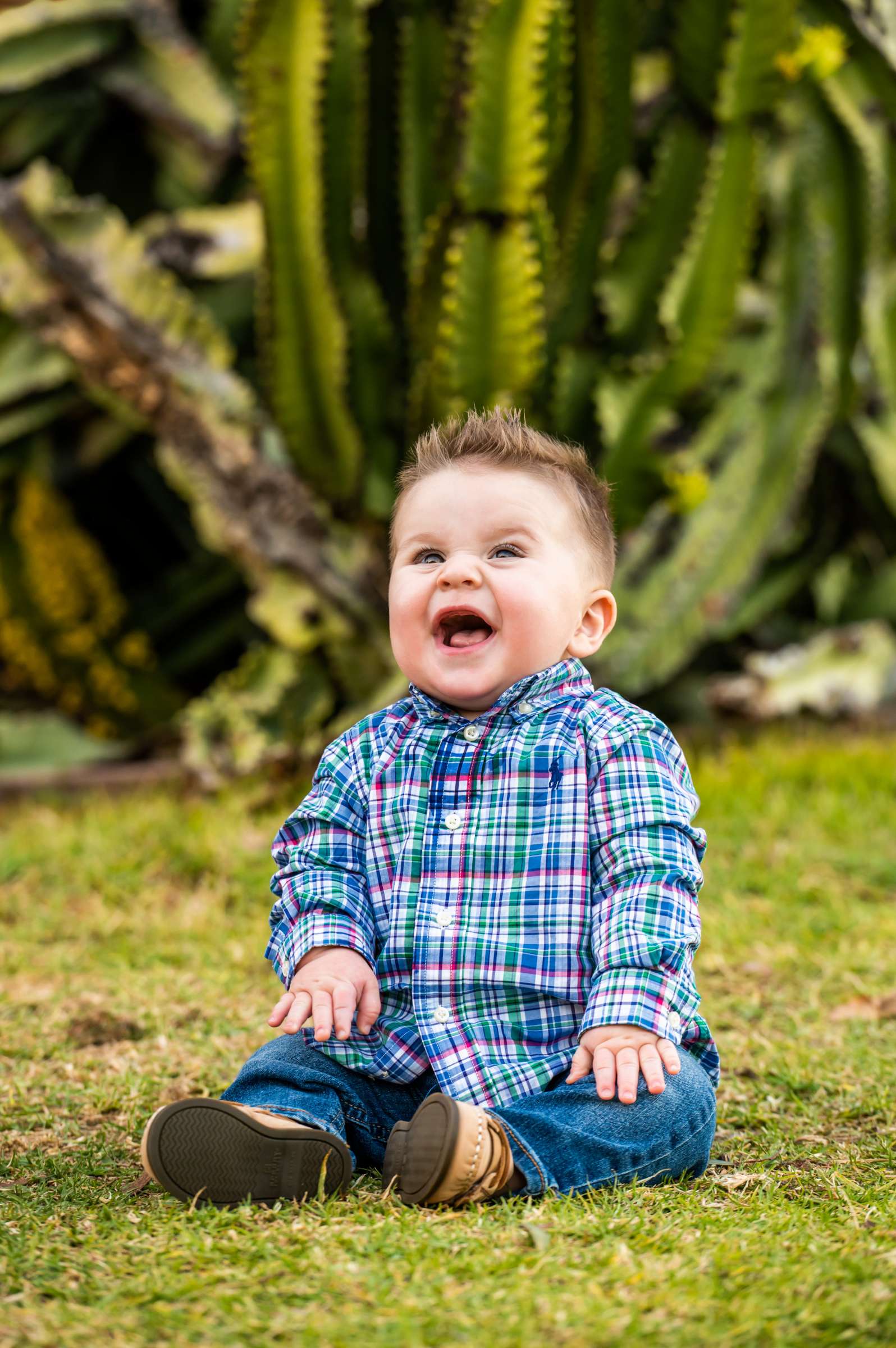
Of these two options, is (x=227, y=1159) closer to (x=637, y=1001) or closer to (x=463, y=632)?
(x=637, y=1001)

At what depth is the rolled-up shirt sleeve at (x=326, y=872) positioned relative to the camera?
77.7 inches

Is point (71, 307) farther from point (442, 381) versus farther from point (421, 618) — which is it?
point (421, 618)

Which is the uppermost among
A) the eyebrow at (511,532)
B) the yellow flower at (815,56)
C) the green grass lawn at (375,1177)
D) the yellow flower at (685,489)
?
the yellow flower at (815,56)

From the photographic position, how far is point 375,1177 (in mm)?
1932

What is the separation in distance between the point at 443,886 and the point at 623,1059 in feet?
1.09

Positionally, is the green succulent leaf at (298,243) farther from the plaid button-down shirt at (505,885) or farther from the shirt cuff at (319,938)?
the shirt cuff at (319,938)

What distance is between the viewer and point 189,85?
16.2 feet

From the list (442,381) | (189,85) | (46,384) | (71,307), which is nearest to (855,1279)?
(442,381)

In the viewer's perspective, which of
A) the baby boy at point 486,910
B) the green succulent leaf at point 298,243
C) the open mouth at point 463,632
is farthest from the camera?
the green succulent leaf at point 298,243

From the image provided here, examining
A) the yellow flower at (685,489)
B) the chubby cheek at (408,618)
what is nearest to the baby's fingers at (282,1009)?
the chubby cheek at (408,618)

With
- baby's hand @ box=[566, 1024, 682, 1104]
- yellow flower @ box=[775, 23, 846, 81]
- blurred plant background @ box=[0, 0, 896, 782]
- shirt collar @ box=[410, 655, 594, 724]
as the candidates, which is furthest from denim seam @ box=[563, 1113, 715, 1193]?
yellow flower @ box=[775, 23, 846, 81]

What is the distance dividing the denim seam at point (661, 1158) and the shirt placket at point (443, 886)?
229 millimetres

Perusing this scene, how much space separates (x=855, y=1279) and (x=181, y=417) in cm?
331

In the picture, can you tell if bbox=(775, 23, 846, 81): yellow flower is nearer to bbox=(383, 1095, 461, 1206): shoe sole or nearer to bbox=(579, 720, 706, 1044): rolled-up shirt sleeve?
bbox=(579, 720, 706, 1044): rolled-up shirt sleeve
